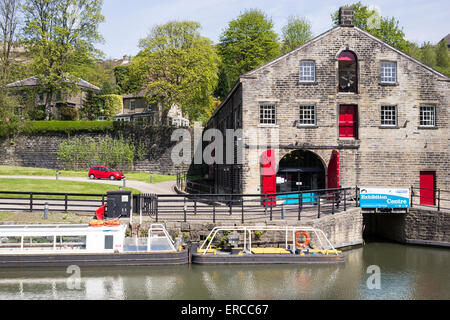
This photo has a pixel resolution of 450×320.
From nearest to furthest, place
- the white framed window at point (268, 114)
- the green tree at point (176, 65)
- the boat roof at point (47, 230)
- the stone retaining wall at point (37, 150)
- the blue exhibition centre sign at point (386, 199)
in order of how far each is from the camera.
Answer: the boat roof at point (47, 230)
the blue exhibition centre sign at point (386, 199)
the white framed window at point (268, 114)
the stone retaining wall at point (37, 150)
the green tree at point (176, 65)

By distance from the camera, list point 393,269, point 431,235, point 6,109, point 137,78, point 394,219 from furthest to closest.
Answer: point 137,78
point 6,109
point 394,219
point 431,235
point 393,269

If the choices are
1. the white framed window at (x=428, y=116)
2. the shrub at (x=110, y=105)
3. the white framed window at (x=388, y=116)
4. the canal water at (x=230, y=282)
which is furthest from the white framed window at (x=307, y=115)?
the shrub at (x=110, y=105)

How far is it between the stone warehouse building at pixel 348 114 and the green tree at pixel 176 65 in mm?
21272

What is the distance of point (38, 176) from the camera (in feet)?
124

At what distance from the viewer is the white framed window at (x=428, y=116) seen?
88.4ft

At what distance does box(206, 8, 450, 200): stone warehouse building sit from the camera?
25.7m

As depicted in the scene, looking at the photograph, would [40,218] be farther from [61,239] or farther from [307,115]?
[307,115]

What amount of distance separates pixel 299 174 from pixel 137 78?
1097 inches

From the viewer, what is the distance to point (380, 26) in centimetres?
5628

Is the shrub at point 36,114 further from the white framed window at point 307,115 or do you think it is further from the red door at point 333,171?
the red door at point 333,171

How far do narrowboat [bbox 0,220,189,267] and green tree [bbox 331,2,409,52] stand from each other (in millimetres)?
48755

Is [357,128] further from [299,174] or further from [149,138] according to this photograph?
[149,138]

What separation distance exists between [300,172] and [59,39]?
33760 millimetres
